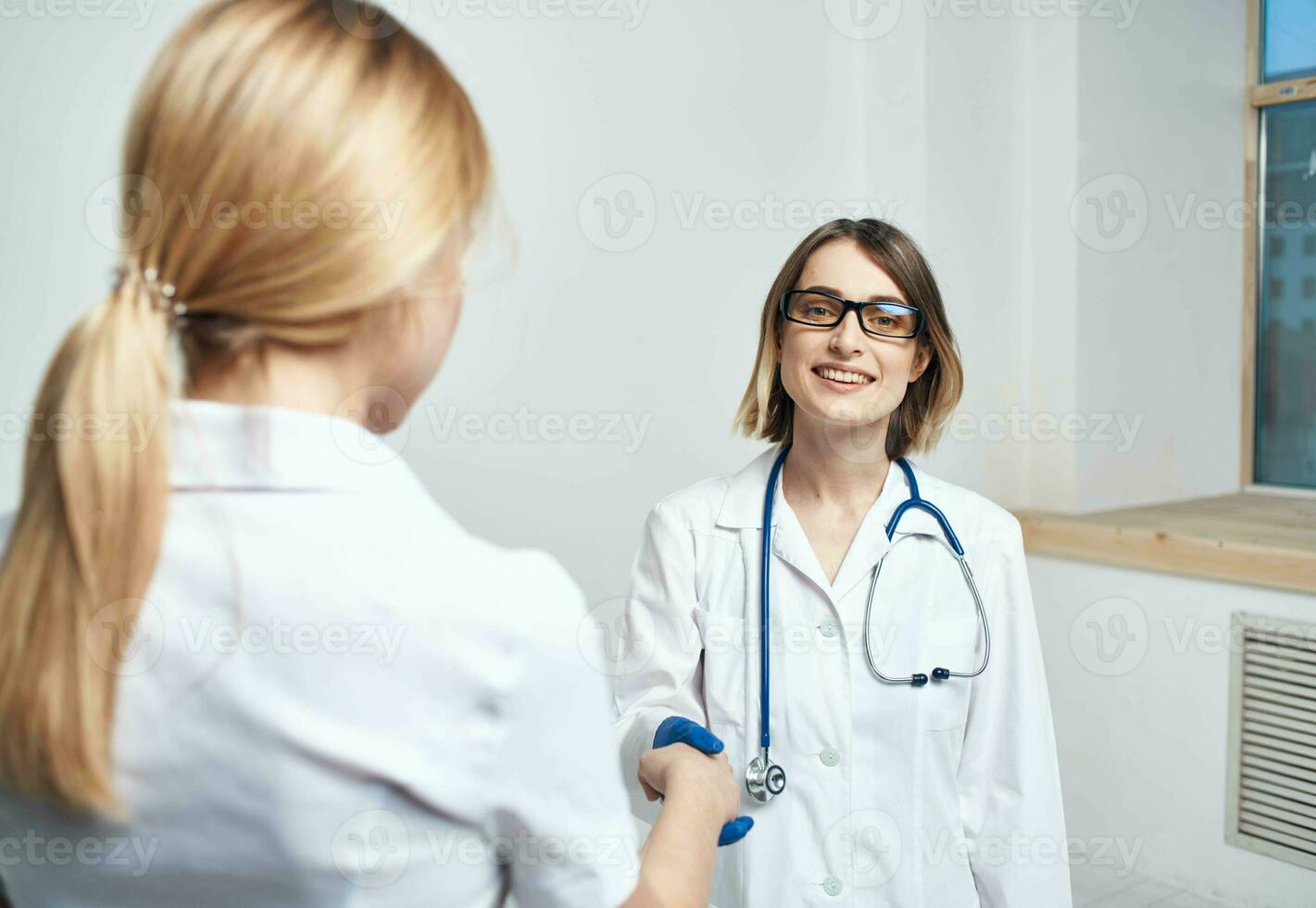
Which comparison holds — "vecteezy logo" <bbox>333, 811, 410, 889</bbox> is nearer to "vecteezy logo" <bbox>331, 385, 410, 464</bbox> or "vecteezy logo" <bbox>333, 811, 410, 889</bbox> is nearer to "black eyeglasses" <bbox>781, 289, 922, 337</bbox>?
"vecteezy logo" <bbox>331, 385, 410, 464</bbox>

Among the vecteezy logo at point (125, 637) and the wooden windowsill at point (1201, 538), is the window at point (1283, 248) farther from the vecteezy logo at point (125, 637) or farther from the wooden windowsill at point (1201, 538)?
the vecteezy logo at point (125, 637)

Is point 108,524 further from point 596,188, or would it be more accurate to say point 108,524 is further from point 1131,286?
point 1131,286

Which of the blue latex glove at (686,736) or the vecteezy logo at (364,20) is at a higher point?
the vecteezy logo at (364,20)

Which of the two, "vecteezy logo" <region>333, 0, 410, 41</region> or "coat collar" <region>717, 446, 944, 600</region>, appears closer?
"vecteezy logo" <region>333, 0, 410, 41</region>

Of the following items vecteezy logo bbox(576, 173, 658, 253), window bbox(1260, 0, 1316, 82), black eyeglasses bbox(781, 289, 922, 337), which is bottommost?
black eyeglasses bbox(781, 289, 922, 337)

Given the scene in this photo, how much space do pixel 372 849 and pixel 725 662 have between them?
95 cm

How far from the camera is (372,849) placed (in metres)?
0.60

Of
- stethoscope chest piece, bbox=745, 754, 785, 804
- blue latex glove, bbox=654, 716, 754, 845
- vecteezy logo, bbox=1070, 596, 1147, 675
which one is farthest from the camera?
vecteezy logo, bbox=1070, 596, 1147, 675

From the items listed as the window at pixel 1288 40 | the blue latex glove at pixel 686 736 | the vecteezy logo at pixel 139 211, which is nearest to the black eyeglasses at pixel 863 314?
the blue latex glove at pixel 686 736

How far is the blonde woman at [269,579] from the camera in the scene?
0.57 m

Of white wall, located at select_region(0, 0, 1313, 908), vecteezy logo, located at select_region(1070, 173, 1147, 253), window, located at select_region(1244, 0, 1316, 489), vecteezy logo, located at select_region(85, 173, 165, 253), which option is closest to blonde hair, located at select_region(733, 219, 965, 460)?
white wall, located at select_region(0, 0, 1313, 908)

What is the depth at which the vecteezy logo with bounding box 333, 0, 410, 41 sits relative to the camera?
632 mm

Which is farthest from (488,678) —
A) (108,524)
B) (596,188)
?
(596,188)

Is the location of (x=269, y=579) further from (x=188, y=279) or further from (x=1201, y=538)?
(x=1201, y=538)
